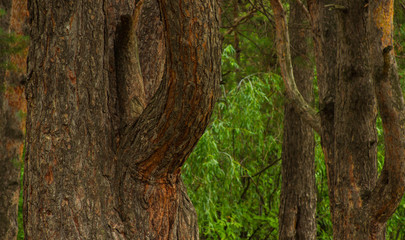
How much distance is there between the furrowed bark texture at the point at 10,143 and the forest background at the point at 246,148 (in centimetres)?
8

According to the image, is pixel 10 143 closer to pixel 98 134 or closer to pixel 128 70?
pixel 128 70

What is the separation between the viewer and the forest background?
25.3 feet

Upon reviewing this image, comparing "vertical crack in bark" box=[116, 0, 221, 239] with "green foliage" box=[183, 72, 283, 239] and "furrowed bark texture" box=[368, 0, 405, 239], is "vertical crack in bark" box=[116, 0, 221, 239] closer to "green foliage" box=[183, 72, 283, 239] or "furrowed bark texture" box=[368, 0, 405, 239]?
"furrowed bark texture" box=[368, 0, 405, 239]

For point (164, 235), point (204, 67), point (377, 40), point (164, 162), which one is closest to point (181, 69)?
→ point (204, 67)

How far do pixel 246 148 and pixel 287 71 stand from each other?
3.63 m

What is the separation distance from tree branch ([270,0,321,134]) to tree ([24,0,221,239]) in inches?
Result: 121

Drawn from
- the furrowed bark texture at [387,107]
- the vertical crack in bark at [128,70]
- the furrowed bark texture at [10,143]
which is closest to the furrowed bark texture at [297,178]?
the furrowed bark texture at [387,107]

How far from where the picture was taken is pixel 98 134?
2.92 meters

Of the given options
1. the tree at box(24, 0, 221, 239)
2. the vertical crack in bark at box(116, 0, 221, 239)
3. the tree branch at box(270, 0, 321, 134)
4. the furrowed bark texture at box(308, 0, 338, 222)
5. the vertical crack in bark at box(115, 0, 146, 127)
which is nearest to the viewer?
the vertical crack in bark at box(116, 0, 221, 239)

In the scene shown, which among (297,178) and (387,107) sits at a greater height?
(387,107)

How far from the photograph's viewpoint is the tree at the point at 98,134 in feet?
8.77

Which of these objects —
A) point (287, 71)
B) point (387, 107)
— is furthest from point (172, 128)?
point (287, 71)

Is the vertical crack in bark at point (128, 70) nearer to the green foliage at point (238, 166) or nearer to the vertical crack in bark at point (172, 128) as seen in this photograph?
the vertical crack in bark at point (172, 128)

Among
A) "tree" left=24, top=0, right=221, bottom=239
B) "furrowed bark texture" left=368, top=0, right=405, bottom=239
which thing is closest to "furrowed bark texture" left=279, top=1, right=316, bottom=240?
"furrowed bark texture" left=368, top=0, right=405, bottom=239
